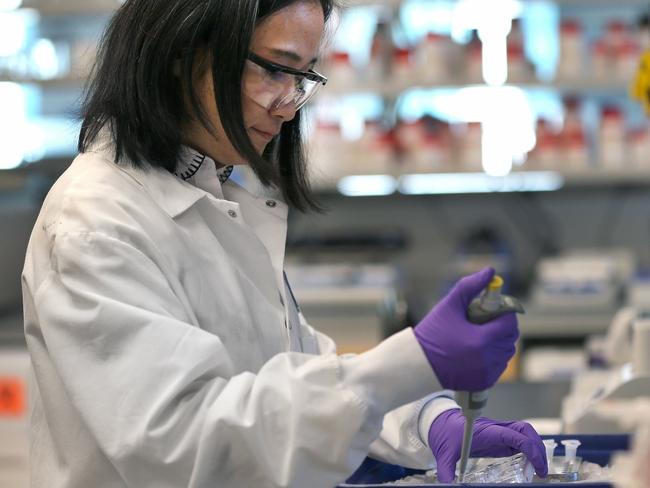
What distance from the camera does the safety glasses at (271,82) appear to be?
1.40 m

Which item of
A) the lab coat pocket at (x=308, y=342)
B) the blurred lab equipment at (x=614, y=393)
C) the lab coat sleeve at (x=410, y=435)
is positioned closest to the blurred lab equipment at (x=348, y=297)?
the blurred lab equipment at (x=614, y=393)

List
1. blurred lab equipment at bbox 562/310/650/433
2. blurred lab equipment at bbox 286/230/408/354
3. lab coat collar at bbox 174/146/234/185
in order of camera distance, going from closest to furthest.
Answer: lab coat collar at bbox 174/146/234/185 → blurred lab equipment at bbox 562/310/650/433 → blurred lab equipment at bbox 286/230/408/354

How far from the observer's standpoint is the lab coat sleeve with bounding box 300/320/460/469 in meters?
1.47

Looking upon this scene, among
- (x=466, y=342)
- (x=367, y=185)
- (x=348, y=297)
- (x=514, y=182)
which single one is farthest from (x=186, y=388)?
(x=367, y=185)

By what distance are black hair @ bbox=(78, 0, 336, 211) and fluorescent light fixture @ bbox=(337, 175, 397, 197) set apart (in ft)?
9.02

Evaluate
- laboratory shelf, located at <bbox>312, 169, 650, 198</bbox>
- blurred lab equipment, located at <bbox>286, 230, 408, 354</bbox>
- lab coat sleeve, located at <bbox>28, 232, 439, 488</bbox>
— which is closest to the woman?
lab coat sleeve, located at <bbox>28, 232, 439, 488</bbox>

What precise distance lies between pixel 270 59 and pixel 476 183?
3.14 metres

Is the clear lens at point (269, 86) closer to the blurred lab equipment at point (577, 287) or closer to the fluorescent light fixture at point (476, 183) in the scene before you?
the blurred lab equipment at point (577, 287)

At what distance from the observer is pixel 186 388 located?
3.91 ft

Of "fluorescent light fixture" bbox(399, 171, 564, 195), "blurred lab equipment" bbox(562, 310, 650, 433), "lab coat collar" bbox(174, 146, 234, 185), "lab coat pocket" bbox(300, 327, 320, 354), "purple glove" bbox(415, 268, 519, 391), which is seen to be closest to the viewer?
"purple glove" bbox(415, 268, 519, 391)

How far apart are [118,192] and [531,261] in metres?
3.44

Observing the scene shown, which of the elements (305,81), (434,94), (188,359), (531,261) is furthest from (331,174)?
Result: (188,359)

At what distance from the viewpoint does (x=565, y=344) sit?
13.0 feet

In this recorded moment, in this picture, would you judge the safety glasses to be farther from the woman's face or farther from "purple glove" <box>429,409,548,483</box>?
"purple glove" <box>429,409,548,483</box>
